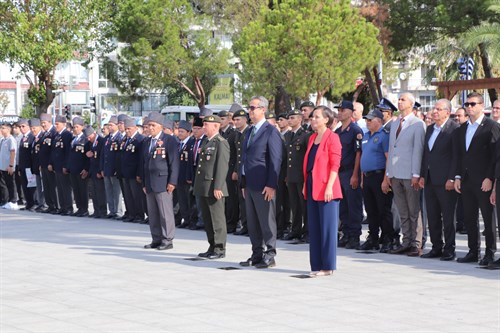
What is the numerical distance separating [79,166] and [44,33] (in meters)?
10.7

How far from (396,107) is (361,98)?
38699 mm

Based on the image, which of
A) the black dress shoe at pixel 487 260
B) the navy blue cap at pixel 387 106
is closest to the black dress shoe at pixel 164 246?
the navy blue cap at pixel 387 106

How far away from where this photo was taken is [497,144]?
40.7 feet

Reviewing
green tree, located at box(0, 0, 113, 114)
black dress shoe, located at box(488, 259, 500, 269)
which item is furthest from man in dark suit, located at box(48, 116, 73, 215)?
black dress shoe, located at box(488, 259, 500, 269)

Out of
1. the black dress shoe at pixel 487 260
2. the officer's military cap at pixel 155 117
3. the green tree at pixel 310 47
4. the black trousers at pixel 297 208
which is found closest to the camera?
the black dress shoe at pixel 487 260

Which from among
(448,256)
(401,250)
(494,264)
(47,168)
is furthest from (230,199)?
(494,264)

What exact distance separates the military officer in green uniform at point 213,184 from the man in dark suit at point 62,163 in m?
8.25

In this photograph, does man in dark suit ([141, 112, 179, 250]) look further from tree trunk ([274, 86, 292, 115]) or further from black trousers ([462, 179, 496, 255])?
tree trunk ([274, 86, 292, 115])

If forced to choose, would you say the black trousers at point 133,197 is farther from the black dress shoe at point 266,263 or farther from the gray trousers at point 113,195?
the black dress shoe at point 266,263

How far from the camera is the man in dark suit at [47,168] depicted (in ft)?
72.5

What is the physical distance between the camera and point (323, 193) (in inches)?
467

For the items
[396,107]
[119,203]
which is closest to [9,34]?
[119,203]

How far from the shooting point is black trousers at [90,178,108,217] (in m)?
20.9

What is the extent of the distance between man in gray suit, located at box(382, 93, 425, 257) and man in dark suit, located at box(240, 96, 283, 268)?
1.78 m
